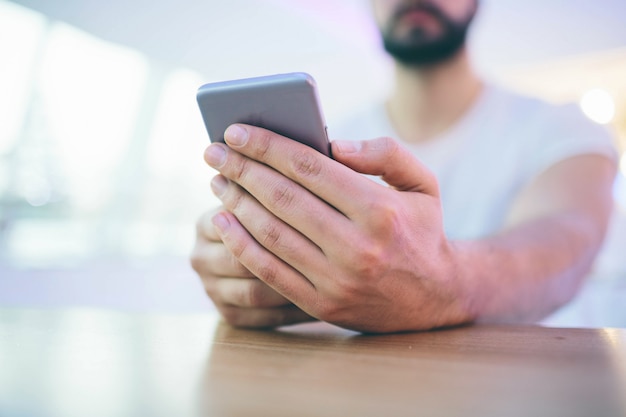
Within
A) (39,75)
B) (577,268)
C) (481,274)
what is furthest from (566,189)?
(39,75)

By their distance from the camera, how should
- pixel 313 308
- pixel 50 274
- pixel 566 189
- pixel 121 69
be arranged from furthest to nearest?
pixel 121 69 → pixel 50 274 → pixel 566 189 → pixel 313 308

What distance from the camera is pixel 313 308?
0.46 metres

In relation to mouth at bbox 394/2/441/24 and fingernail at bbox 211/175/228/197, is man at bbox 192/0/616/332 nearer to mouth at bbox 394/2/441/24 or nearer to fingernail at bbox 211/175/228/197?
fingernail at bbox 211/175/228/197

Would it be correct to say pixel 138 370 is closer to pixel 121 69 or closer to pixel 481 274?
pixel 481 274

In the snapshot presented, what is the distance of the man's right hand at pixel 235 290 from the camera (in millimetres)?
527

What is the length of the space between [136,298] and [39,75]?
3.26ft

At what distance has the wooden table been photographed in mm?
257

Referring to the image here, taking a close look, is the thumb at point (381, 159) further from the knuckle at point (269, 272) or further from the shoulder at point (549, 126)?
the shoulder at point (549, 126)

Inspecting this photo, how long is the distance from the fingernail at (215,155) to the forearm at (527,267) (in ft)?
0.85

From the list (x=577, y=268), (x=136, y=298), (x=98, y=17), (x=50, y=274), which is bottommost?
(x=136, y=298)

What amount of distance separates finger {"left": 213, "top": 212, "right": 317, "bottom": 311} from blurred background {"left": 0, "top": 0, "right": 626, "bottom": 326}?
1363 millimetres

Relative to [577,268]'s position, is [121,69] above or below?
above

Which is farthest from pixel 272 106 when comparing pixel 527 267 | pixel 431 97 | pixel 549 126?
pixel 431 97

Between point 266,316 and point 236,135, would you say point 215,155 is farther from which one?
point 266,316
